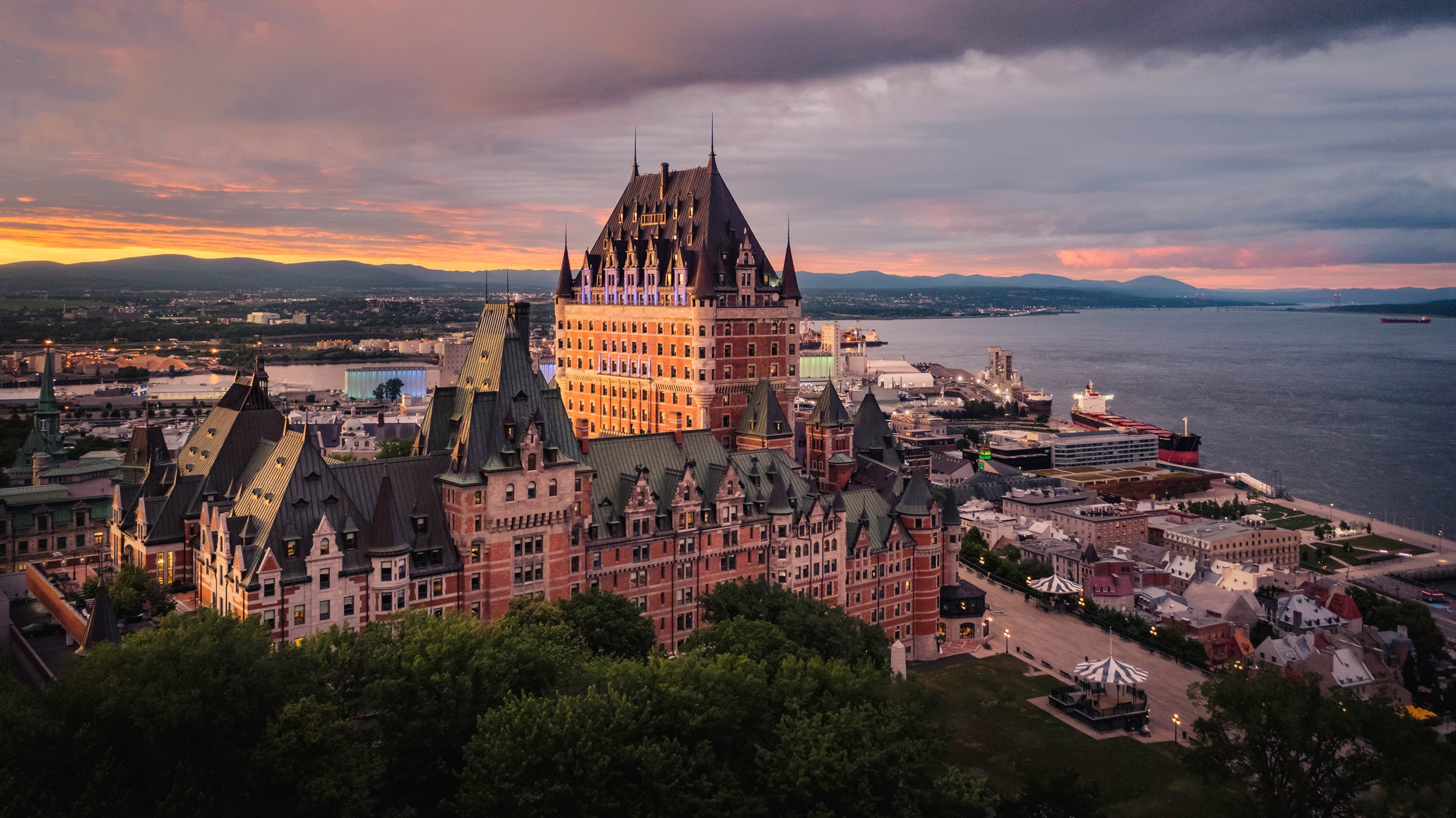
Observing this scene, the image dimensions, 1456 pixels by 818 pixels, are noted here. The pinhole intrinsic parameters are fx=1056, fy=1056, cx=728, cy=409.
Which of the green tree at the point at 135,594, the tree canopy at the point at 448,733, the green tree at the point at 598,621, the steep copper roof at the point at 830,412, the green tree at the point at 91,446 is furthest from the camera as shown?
the green tree at the point at 91,446

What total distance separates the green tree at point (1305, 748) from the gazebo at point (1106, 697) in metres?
26.3

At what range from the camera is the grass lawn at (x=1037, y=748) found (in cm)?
7306

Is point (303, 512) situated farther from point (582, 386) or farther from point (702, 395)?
point (582, 386)

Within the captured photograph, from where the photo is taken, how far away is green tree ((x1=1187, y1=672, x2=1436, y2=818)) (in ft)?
184

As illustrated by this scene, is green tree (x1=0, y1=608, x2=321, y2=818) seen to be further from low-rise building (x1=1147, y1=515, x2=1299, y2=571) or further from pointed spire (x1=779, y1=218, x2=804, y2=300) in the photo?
low-rise building (x1=1147, y1=515, x2=1299, y2=571)

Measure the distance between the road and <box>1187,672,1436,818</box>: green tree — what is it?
92.1ft

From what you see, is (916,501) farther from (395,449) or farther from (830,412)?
(395,449)

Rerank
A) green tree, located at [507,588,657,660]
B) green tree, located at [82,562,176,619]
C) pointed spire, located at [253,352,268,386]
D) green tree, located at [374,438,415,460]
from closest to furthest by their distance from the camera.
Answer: green tree, located at [82,562,176,619] < green tree, located at [507,588,657,660] < pointed spire, located at [253,352,268,386] < green tree, located at [374,438,415,460]

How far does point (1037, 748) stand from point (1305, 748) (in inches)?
1058

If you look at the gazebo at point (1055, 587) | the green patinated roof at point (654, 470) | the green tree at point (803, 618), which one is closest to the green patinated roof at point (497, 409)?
the green patinated roof at point (654, 470)

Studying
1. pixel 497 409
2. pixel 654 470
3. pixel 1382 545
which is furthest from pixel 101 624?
pixel 1382 545

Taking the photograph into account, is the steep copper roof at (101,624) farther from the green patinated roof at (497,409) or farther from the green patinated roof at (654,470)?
the green patinated roof at (654,470)

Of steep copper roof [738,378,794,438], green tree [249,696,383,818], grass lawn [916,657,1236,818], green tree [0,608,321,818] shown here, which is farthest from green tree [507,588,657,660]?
steep copper roof [738,378,794,438]

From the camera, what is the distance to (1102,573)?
138 meters
